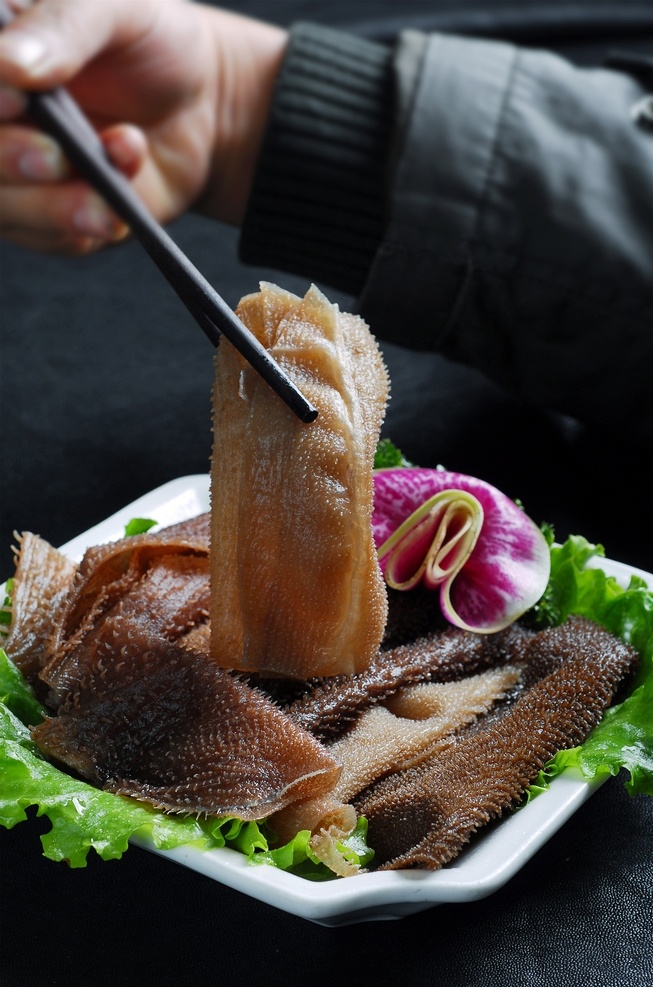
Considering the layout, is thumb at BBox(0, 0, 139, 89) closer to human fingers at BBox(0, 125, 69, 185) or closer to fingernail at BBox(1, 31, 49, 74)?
fingernail at BBox(1, 31, 49, 74)

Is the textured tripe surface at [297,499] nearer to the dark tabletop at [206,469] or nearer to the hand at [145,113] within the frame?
the dark tabletop at [206,469]

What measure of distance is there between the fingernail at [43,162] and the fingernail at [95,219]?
0.08 metres

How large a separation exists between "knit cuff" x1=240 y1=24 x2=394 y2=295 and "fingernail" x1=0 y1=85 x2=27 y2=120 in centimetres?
55

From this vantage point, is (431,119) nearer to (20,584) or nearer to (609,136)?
(609,136)

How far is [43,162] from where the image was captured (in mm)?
2119

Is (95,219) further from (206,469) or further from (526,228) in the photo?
(526,228)

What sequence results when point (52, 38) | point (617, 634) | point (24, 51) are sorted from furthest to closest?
point (52, 38), point (24, 51), point (617, 634)

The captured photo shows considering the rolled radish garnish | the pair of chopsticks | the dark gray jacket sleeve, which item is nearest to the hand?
the dark gray jacket sleeve

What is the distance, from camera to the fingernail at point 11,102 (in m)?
1.85

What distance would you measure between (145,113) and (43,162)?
0.52 metres

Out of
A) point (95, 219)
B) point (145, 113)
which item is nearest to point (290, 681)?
point (95, 219)

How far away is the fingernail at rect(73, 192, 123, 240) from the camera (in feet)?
7.29

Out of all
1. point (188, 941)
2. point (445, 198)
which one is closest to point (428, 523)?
point (188, 941)

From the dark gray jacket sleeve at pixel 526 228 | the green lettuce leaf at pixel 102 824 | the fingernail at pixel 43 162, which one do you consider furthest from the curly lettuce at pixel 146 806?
the fingernail at pixel 43 162
